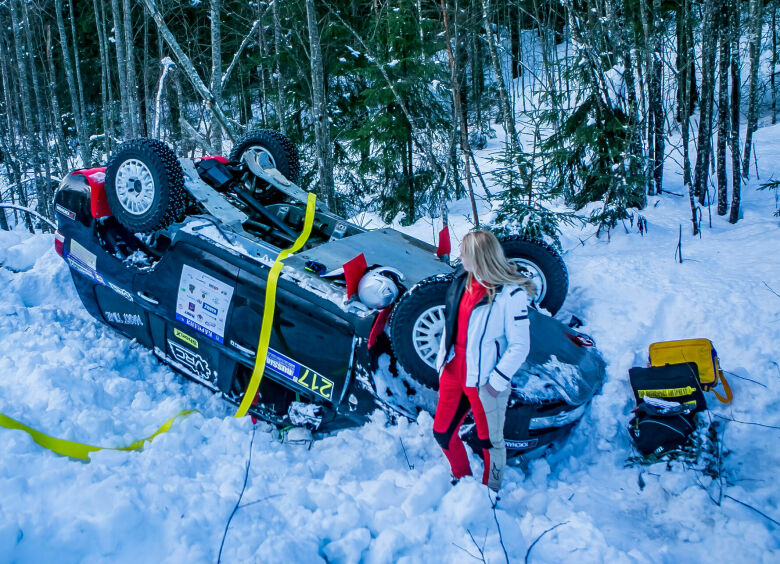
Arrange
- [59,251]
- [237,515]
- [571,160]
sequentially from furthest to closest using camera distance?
1. [571,160]
2. [59,251]
3. [237,515]

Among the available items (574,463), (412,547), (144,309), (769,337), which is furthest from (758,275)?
(144,309)

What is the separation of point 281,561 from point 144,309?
2660 mm

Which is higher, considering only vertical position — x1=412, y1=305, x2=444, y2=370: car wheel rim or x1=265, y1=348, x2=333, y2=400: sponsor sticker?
x1=412, y1=305, x2=444, y2=370: car wheel rim

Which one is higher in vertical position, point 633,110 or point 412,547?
point 633,110

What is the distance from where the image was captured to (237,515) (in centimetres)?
242

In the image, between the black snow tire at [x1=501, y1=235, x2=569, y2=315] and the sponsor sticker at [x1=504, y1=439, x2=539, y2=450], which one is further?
the black snow tire at [x1=501, y1=235, x2=569, y2=315]

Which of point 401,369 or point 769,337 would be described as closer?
point 401,369

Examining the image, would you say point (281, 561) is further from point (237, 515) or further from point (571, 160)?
point (571, 160)

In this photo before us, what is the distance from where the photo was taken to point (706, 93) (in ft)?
25.7

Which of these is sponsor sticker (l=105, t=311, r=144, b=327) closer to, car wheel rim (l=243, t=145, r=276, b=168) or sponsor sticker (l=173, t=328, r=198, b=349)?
sponsor sticker (l=173, t=328, r=198, b=349)

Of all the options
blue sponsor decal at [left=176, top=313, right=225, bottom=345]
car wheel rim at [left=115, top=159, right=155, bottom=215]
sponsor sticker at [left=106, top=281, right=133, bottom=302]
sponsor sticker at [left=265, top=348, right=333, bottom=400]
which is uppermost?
car wheel rim at [left=115, top=159, right=155, bottom=215]

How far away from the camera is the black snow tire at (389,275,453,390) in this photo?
3033 millimetres

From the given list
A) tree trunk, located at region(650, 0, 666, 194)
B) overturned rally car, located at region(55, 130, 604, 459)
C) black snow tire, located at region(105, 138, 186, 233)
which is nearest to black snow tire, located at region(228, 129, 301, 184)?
overturned rally car, located at region(55, 130, 604, 459)

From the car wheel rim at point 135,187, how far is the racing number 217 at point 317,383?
1.72 metres
